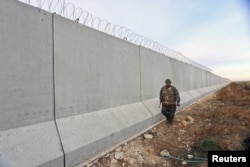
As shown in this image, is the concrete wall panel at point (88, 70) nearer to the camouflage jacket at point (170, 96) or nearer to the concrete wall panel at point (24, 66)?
the concrete wall panel at point (24, 66)

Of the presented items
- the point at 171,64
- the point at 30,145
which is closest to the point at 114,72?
the point at 30,145

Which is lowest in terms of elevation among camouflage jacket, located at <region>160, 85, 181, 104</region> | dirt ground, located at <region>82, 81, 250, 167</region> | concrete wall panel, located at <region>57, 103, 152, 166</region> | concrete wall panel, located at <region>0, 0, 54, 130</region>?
dirt ground, located at <region>82, 81, 250, 167</region>

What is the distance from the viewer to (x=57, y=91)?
4.19 metres

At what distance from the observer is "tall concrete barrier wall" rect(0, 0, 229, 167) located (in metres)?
3.33

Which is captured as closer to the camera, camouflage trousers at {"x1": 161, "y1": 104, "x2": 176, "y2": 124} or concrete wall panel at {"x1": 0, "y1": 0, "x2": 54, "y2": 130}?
concrete wall panel at {"x1": 0, "y1": 0, "x2": 54, "y2": 130}

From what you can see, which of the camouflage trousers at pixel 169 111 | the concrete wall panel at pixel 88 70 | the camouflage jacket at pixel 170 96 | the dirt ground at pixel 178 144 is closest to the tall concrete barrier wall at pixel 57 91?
the concrete wall panel at pixel 88 70

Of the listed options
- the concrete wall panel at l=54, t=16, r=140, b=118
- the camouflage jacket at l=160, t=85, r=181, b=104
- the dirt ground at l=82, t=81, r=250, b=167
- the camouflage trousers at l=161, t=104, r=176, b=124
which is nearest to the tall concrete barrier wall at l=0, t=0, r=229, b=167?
the concrete wall panel at l=54, t=16, r=140, b=118

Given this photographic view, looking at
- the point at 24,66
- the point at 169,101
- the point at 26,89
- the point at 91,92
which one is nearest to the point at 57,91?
the point at 26,89

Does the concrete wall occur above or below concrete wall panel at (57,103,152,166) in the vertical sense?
above

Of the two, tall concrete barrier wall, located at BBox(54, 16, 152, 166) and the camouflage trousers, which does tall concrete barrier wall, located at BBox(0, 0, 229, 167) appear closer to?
tall concrete barrier wall, located at BBox(54, 16, 152, 166)

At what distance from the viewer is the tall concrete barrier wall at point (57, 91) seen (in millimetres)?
3332

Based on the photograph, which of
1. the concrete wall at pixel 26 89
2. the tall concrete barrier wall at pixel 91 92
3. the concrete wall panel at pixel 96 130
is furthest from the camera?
the tall concrete barrier wall at pixel 91 92

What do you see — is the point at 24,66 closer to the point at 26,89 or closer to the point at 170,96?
the point at 26,89

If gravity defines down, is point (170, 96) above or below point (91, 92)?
below
